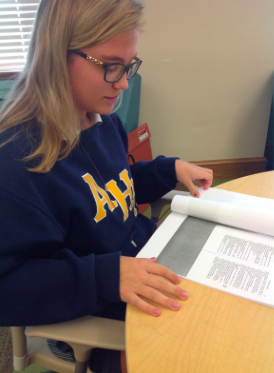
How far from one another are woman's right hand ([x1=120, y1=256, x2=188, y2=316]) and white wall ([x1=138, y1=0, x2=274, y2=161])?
1538 millimetres

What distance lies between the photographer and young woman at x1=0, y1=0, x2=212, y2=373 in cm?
58

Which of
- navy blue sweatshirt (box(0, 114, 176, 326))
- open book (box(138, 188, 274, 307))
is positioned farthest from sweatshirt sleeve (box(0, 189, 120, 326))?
open book (box(138, 188, 274, 307))

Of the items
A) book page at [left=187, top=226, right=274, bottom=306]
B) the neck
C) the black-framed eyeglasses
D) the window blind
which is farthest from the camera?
the window blind

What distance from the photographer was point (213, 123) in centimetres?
207

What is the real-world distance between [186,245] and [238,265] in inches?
4.6

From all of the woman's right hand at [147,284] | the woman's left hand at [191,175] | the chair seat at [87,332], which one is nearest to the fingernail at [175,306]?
the woman's right hand at [147,284]

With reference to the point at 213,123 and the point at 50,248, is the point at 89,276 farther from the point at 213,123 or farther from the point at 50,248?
the point at 213,123

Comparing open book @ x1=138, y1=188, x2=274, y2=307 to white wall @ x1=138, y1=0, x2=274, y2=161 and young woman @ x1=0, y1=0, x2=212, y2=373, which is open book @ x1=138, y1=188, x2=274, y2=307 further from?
white wall @ x1=138, y1=0, x2=274, y2=161

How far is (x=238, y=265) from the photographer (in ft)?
1.98

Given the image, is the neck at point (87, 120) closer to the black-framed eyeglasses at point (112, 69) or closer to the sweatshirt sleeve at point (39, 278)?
the black-framed eyeglasses at point (112, 69)

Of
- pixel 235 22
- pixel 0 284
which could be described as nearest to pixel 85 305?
pixel 0 284

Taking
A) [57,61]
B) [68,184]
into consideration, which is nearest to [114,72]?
[57,61]

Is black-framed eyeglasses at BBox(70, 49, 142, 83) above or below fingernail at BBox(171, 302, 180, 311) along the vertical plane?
above

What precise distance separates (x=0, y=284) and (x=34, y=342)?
0.25m
